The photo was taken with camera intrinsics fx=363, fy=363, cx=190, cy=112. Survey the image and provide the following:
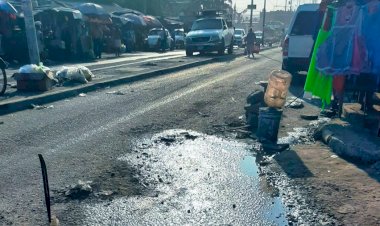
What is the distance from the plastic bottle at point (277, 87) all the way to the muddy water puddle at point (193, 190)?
1546 millimetres

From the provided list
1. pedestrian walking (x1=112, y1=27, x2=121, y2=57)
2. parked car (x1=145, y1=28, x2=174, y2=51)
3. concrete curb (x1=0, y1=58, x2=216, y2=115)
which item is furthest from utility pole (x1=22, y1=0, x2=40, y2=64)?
parked car (x1=145, y1=28, x2=174, y2=51)

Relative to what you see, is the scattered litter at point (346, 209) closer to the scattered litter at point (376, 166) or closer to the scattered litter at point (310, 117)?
the scattered litter at point (376, 166)

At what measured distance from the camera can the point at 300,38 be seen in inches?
415

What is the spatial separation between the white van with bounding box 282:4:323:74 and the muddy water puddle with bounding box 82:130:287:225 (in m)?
6.04

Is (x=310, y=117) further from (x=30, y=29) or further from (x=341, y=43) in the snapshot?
(x=30, y=29)

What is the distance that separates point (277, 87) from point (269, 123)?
1.17 meters

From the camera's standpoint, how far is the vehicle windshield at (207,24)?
23469 mm

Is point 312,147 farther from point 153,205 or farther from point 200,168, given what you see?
point 153,205

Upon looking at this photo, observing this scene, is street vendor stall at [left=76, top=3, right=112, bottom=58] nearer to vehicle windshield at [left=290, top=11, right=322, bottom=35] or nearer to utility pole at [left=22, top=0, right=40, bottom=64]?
A: utility pole at [left=22, top=0, right=40, bottom=64]

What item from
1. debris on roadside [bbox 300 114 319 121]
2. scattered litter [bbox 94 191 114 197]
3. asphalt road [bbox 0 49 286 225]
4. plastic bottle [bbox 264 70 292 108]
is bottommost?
debris on roadside [bbox 300 114 319 121]

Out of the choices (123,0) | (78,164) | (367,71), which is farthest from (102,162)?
(123,0)

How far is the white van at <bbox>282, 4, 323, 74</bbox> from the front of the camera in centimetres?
1048

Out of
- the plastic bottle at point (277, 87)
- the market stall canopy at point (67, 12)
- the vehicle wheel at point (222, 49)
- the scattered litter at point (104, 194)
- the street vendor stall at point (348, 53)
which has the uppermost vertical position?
the market stall canopy at point (67, 12)

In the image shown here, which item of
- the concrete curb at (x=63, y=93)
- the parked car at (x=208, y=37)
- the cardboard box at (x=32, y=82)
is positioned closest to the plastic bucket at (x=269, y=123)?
the concrete curb at (x=63, y=93)
